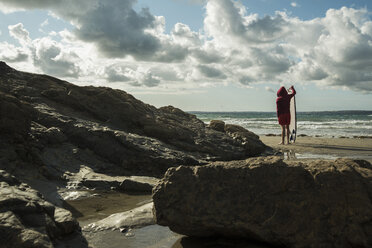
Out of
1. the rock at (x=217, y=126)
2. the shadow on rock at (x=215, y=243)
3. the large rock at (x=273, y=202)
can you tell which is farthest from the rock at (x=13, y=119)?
the rock at (x=217, y=126)

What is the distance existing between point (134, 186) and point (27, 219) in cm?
260

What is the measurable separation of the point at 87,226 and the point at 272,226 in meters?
2.00

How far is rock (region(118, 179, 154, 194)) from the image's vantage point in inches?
201

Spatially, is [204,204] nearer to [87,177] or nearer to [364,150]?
Result: [87,177]

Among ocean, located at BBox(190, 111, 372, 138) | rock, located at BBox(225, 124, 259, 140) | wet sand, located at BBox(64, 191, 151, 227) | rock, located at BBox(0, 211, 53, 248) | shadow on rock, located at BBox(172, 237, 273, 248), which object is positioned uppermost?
rock, located at BBox(225, 124, 259, 140)

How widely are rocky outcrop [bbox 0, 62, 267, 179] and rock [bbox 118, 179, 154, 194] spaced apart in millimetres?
990

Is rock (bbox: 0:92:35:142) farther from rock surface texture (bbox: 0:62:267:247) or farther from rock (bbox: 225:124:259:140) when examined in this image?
rock (bbox: 225:124:259:140)

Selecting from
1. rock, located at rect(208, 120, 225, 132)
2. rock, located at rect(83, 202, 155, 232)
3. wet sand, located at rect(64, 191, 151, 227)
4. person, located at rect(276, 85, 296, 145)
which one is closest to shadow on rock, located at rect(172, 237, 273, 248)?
rock, located at rect(83, 202, 155, 232)

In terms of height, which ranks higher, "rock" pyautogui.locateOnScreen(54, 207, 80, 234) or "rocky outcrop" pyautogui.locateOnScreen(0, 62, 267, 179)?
"rocky outcrop" pyautogui.locateOnScreen(0, 62, 267, 179)

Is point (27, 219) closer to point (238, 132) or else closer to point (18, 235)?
point (18, 235)

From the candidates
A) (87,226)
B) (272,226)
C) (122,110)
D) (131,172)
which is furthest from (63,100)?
(272,226)

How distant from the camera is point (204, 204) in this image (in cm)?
281

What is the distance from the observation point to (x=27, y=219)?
2.59 meters

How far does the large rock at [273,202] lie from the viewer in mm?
2529
